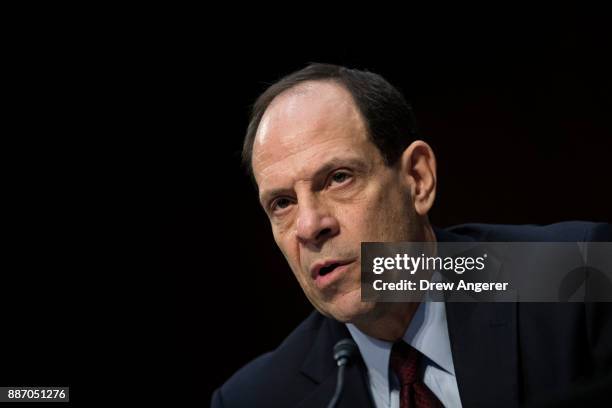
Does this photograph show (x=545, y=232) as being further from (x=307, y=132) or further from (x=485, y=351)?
(x=307, y=132)

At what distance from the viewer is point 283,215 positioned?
5.50ft

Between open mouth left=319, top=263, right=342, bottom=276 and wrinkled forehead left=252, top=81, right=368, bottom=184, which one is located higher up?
wrinkled forehead left=252, top=81, right=368, bottom=184

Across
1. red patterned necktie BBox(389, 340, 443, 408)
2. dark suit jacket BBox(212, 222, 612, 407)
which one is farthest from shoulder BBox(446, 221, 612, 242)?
red patterned necktie BBox(389, 340, 443, 408)

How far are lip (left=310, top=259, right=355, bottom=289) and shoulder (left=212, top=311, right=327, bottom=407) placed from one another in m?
0.41

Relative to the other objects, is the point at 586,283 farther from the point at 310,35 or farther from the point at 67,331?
the point at 67,331

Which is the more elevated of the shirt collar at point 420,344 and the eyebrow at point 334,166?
the eyebrow at point 334,166

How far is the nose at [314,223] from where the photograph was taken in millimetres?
1543

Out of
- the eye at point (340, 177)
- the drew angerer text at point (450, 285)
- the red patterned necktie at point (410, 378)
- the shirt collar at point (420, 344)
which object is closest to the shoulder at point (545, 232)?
the drew angerer text at point (450, 285)

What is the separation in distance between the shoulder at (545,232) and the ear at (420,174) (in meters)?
0.28

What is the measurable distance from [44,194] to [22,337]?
51 cm

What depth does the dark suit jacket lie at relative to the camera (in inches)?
62.1

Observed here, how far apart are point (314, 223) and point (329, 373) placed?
51 cm

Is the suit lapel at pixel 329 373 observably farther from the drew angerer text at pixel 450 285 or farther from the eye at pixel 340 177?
the eye at pixel 340 177

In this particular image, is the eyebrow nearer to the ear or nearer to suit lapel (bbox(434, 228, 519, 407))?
the ear
